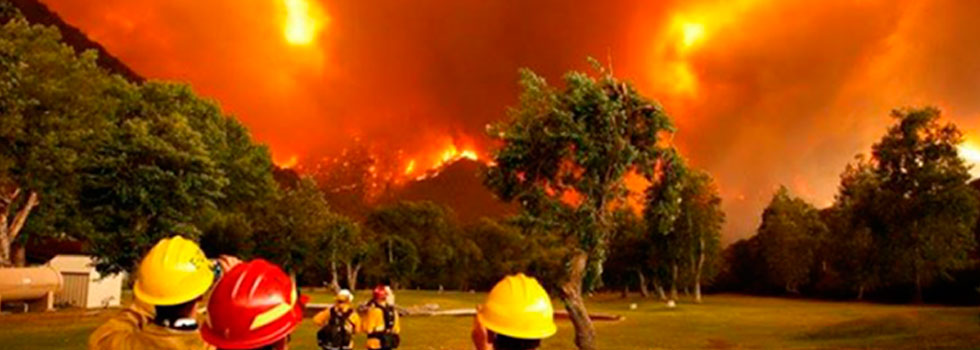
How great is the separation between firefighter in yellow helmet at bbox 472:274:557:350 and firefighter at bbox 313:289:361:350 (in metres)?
11.6

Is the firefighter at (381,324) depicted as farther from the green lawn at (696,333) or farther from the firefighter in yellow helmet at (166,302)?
the green lawn at (696,333)

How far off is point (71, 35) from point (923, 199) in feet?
551

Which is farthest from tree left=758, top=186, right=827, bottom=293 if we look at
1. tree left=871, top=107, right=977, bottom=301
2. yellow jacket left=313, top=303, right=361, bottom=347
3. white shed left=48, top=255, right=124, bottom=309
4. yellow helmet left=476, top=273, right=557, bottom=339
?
yellow helmet left=476, top=273, right=557, bottom=339

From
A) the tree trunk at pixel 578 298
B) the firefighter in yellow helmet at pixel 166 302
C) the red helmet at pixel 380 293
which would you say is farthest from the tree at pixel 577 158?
the firefighter in yellow helmet at pixel 166 302

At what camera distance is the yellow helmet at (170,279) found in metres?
4.71

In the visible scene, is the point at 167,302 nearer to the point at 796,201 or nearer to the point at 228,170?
the point at 228,170

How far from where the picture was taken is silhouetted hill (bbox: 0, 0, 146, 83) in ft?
Answer: 500

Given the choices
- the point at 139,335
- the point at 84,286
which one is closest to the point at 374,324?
the point at 139,335

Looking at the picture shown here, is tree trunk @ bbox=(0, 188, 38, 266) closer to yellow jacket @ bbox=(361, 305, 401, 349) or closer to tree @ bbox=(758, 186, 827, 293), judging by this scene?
yellow jacket @ bbox=(361, 305, 401, 349)

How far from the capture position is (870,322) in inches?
1494

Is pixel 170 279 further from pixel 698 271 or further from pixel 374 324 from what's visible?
pixel 698 271

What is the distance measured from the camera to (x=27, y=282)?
4403 centimetres

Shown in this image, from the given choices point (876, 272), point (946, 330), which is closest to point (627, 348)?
point (946, 330)

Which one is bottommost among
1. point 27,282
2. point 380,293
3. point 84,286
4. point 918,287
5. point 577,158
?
point 918,287
